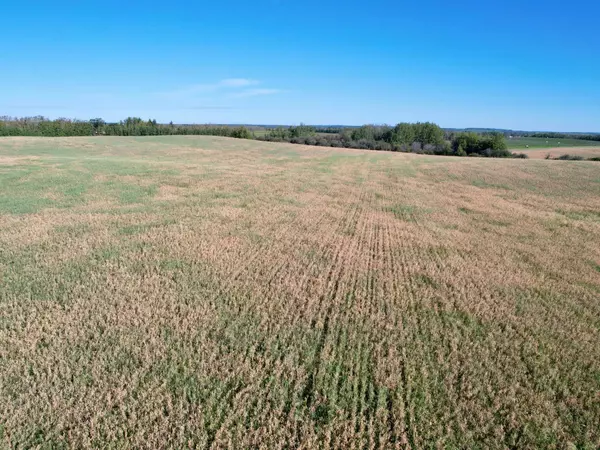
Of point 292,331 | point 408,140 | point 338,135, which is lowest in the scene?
point 292,331

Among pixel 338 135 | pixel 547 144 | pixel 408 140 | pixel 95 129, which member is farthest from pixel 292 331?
pixel 547 144

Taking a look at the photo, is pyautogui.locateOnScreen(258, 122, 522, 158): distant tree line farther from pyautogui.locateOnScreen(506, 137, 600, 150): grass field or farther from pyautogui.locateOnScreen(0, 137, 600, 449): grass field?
pyautogui.locateOnScreen(0, 137, 600, 449): grass field

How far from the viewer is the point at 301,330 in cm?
726

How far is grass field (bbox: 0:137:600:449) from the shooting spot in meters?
5.03

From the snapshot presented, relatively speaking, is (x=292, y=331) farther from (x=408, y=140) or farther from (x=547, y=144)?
(x=547, y=144)

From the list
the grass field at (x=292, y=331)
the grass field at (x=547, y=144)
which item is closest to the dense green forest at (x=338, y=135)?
the grass field at (x=547, y=144)

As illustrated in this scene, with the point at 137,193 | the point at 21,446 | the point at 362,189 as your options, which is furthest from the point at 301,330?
the point at 362,189

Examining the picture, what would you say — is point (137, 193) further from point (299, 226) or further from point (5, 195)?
point (299, 226)

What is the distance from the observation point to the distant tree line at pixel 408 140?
86.6 metres

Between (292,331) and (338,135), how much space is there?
100501mm

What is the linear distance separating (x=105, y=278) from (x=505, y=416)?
9353mm

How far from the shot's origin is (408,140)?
10512cm

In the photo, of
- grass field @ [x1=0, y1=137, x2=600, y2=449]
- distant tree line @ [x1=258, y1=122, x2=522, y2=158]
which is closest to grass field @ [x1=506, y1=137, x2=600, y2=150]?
distant tree line @ [x1=258, y1=122, x2=522, y2=158]

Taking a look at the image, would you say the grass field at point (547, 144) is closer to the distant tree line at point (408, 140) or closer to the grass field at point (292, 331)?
the distant tree line at point (408, 140)
